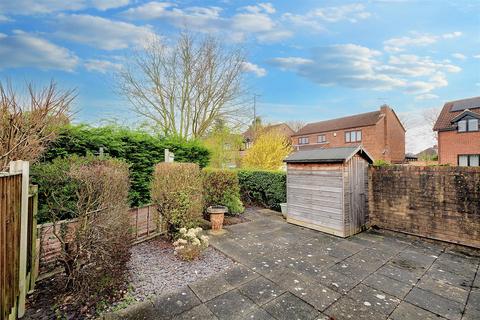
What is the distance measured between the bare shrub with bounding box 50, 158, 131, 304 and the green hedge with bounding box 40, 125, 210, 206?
8.35 feet

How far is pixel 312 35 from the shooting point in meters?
8.38

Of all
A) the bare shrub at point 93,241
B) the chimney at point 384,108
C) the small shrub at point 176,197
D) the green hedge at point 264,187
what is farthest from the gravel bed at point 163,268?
the chimney at point 384,108

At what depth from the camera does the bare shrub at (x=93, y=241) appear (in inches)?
117

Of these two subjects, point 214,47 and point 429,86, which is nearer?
point 214,47

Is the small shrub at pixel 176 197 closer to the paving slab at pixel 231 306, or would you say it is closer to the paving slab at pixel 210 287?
the paving slab at pixel 210 287

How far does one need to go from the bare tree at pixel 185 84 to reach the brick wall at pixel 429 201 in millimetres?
10136

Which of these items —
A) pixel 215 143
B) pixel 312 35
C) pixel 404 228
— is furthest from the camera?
pixel 215 143

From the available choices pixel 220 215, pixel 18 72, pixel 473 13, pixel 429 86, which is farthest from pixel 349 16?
pixel 429 86

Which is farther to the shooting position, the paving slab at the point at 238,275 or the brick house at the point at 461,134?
the brick house at the point at 461,134

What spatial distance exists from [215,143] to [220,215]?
9281mm

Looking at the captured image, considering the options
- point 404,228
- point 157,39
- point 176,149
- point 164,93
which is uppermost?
point 157,39

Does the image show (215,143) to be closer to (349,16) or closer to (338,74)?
(338,74)

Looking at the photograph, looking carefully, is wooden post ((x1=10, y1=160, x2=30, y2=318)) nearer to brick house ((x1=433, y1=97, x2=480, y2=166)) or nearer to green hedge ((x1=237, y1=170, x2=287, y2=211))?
green hedge ((x1=237, y1=170, x2=287, y2=211))

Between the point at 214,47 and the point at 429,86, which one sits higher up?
the point at 214,47
